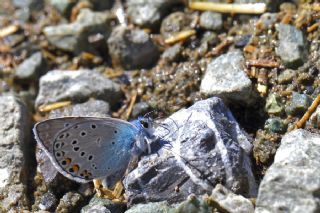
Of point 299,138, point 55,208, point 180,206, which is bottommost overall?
point 55,208

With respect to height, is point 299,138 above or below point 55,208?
above

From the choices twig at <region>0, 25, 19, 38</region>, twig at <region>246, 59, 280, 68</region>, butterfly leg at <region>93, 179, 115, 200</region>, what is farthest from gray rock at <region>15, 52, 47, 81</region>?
twig at <region>246, 59, 280, 68</region>

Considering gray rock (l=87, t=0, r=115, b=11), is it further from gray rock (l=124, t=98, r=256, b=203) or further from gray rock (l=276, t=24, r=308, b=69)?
gray rock (l=124, t=98, r=256, b=203)

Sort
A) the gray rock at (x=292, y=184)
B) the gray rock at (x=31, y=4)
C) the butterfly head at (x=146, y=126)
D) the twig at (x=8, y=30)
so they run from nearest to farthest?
the gray rock at (x=292, y=184) < the butterfly head at (x=146, y=126) < the twig at (x=8, y=30) < the gray rock at (x=31, y=4)

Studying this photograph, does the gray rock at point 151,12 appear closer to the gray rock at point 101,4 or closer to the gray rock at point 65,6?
the gray rock at point 101,4

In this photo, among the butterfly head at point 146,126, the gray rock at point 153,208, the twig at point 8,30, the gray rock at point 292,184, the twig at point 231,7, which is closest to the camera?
the gray rock at point 292,184

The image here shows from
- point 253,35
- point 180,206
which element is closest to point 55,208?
point 180,206

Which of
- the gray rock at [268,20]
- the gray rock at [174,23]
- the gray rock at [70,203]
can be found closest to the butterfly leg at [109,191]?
the gray rock at [70,203]

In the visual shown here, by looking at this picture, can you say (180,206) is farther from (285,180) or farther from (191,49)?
(191,49)
